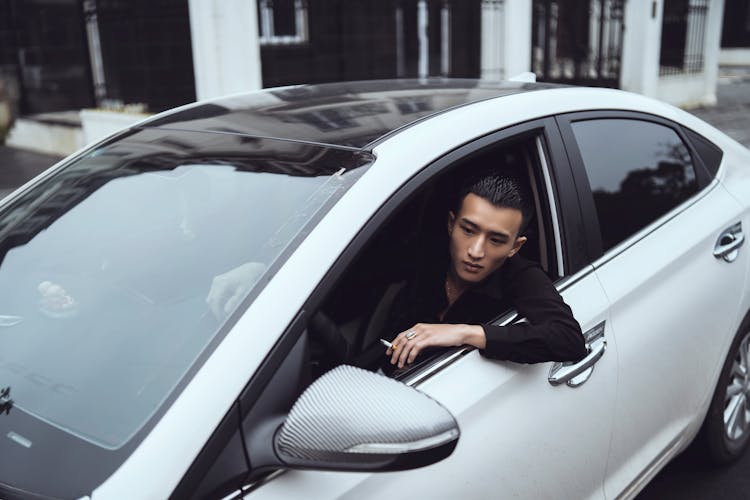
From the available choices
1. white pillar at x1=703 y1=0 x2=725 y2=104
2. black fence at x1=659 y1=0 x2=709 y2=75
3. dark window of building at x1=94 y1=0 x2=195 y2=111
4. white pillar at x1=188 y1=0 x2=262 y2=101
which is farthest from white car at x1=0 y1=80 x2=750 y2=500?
white pillar at x1=703 y1=0 x2=725 y2=104

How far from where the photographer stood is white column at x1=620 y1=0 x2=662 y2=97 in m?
13.6

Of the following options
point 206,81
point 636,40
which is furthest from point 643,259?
point 636,40

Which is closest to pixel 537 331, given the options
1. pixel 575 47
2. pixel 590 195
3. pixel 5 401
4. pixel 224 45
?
pixel 590 195

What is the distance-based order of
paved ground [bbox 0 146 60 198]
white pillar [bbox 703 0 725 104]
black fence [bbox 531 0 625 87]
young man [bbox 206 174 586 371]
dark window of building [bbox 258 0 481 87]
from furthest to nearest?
white pillar [bbox 703 0 725 104] → black fence [bbox 531 0 625 87] → dark window of building [bbox 258 0 481 87] → paved ground [bbox 0 146 60 198] → young man [bbox 206 174 586 371]

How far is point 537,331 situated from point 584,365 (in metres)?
0.25

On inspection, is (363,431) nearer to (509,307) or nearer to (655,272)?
(509,307)

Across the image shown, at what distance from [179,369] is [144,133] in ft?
3.50

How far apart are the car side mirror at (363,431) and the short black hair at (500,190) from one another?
2.50 ft

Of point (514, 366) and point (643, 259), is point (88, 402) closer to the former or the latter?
point (514, 366)

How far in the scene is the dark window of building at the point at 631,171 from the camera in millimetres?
2395

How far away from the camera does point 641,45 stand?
13.7m

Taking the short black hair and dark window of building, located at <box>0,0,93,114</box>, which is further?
dark window of building, located at <box>0,0,93,114</box>

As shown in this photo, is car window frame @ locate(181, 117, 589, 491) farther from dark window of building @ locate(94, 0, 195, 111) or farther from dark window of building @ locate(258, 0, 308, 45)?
dark window of building @ locate(258, 0, 308, 45)

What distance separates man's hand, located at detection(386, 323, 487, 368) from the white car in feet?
0.14
